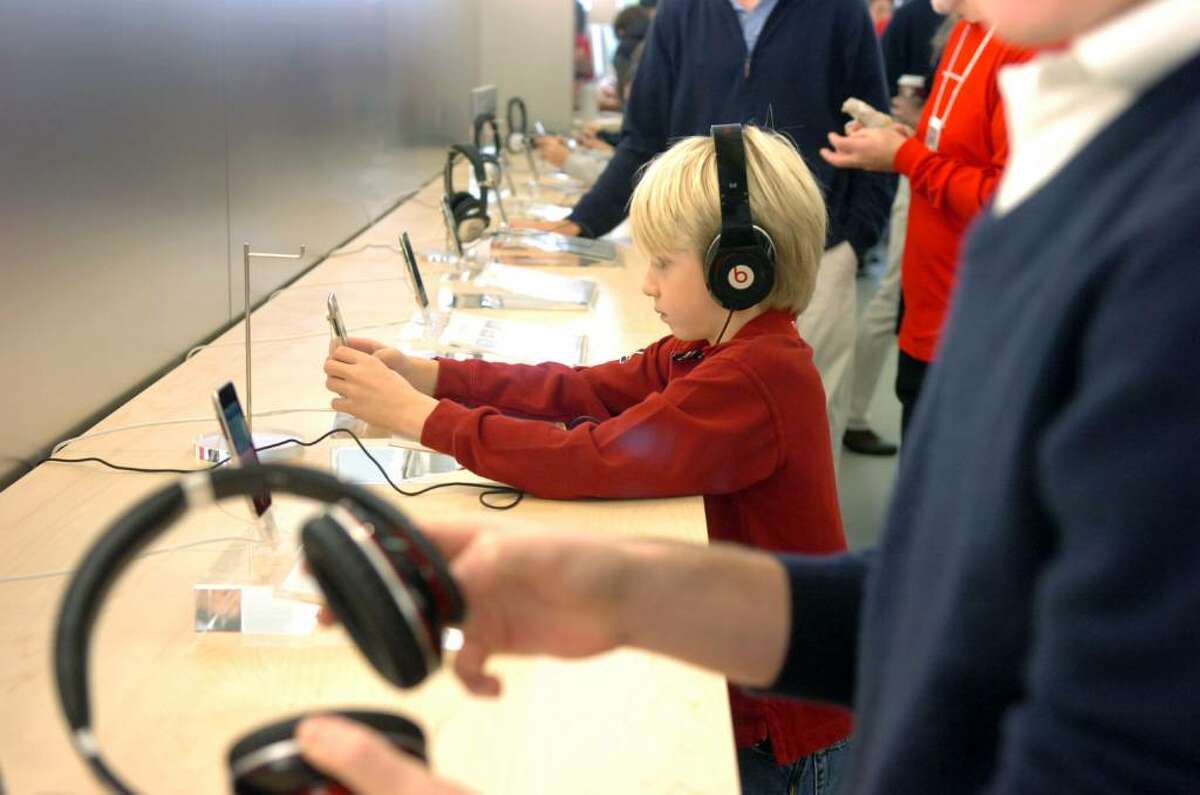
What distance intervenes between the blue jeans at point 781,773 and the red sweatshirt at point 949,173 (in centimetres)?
94

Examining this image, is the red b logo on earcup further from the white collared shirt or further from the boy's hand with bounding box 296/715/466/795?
the boy's hand with bounding box 296/715/466/795

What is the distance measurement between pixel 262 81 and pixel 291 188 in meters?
0.26

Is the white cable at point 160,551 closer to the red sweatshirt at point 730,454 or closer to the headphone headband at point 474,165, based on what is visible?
the red sweatshirt at point 730,454

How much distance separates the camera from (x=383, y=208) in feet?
10.8

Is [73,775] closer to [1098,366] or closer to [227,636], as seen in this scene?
[227,636]

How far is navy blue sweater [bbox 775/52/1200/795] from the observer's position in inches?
15.9

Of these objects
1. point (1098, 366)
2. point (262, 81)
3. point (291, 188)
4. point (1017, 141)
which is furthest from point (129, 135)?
point (1098, 366)

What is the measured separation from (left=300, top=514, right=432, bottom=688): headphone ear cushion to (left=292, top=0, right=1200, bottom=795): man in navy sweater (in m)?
0.05

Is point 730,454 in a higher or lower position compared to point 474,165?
lower

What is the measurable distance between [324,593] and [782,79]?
2104mm

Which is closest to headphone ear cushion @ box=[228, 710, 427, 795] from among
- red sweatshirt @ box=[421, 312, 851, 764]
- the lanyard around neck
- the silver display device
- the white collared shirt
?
the white collared shirt

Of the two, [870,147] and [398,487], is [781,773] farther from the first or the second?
[870,147]

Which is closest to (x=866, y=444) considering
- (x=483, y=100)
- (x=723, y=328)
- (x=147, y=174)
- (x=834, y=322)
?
(x=834, y=322)

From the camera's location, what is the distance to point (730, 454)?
1324mm
